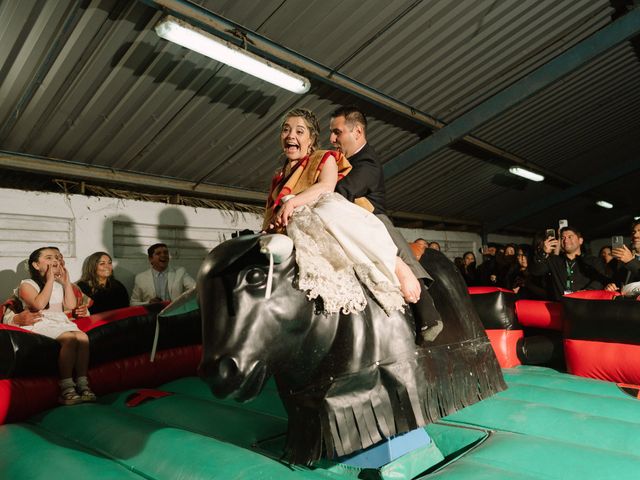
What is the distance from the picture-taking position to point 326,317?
145 centimetres

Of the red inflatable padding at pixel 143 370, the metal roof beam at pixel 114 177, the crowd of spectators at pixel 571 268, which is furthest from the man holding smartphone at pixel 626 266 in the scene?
the metal roof beam at pixel 114 177

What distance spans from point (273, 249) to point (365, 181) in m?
0.60

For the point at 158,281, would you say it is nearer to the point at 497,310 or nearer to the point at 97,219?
the point at 97,219

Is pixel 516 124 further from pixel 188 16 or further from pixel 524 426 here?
pixel 524 426

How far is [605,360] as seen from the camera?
242cm

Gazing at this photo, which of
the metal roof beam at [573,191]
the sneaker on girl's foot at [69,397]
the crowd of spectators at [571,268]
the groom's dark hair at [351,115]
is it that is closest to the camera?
the groom's dark hair at [351,115]

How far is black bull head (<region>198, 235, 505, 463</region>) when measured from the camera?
1303mm

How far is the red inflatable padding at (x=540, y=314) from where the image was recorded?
2.91 m

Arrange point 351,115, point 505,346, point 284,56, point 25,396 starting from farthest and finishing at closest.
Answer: point 284,56
point 505,346
point 25,396
point 351,115

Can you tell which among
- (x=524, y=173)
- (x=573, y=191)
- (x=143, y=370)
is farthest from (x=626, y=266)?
(x=573, y=191)

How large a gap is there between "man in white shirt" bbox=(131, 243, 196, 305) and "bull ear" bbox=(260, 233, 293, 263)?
11.0 ft

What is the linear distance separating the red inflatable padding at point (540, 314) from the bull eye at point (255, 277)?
2297 mm

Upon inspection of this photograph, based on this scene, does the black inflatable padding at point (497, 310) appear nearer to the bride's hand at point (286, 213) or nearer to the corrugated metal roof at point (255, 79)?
the bride's hand at point (286, 213)

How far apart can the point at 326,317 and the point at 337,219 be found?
32cm
